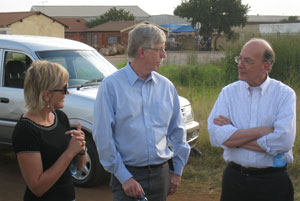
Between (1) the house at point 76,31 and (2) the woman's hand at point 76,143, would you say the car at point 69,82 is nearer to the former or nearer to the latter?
(2) the woman's hand at point 76,143

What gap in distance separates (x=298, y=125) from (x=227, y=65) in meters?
6.45

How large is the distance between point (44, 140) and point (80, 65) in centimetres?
411

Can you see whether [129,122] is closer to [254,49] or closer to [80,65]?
[254,49]

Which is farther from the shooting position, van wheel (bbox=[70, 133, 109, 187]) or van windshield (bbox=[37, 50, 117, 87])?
van windshield (bbox=[37, 50, 117, 87])

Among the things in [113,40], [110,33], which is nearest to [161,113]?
[113,40]

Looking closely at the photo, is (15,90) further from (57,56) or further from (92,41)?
(92,41)

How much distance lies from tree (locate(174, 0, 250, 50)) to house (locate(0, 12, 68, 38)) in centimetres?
1886

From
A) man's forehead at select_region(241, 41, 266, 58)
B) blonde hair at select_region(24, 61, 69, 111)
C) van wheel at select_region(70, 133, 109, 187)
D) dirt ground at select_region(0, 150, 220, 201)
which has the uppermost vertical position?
→ man's forehead at select_region(241, 41, 266, 58)

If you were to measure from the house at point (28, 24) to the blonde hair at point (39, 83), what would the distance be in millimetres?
49296

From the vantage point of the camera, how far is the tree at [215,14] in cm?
5903

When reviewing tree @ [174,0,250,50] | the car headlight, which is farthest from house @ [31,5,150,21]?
the car headlight

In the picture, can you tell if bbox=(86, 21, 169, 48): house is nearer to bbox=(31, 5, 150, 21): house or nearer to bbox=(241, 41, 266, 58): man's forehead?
bbox=(31, 5, 150, 21): house

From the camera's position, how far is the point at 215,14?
59.5 m

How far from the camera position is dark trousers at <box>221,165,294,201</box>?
3182 millimetres
